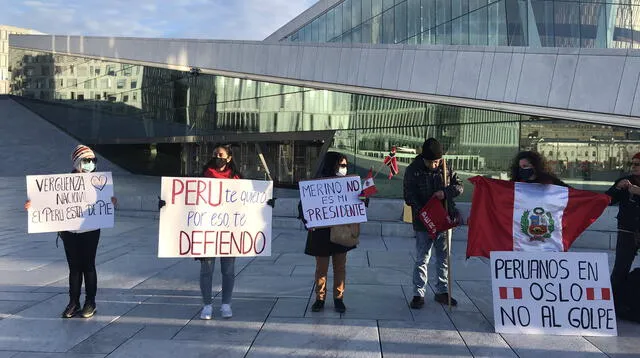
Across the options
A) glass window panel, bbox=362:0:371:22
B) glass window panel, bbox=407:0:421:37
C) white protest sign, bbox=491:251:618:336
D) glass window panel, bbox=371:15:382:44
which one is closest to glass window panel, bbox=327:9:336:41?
glass window panel, bbox=362:0:371:22

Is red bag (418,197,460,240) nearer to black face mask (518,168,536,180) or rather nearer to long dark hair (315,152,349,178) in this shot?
black face mask (518,168,536,180)

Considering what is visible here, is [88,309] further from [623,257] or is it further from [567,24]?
[567,24]

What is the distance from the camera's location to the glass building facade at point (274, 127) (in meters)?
15.7

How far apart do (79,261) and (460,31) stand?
22.6 m

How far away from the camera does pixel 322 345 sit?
15.2 feet

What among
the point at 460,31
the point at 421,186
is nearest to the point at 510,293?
the point at 421,186

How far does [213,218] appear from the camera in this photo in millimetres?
5570

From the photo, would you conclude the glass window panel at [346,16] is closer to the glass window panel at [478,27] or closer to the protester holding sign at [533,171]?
the glass window panel at [478,27]

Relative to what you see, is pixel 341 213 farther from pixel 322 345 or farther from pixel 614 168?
pixel 614 168

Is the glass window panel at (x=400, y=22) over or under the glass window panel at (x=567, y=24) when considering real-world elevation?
over

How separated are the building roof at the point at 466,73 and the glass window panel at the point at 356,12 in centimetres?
1135

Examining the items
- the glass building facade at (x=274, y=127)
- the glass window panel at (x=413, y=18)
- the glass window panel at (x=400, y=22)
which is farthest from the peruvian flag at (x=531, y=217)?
the glass window panel at (x=400, y=22)

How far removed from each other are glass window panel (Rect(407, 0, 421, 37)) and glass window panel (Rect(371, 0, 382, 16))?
3.08m

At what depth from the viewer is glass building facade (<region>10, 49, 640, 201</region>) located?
51.6ft
